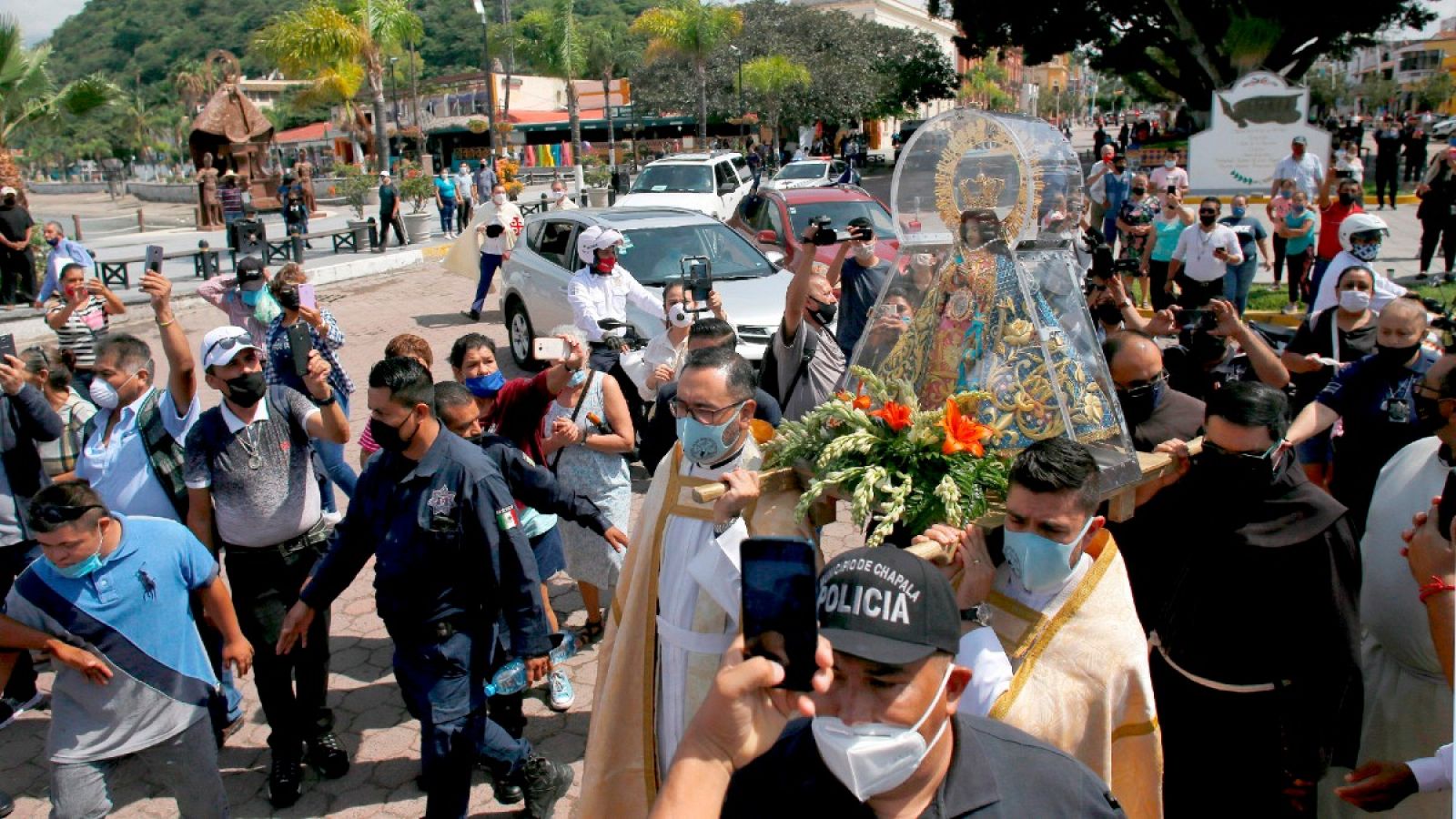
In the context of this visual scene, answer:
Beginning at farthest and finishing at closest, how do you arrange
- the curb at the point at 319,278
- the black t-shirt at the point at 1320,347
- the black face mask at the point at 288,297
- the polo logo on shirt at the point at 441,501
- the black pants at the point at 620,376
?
the curb at the point at 319,278 < the black pants at the point at 620,376 < the black face mask at the point at 288,297 < the black t-shirt at the point at 1320,347 < the polo logo on shirt at the point at 441,501

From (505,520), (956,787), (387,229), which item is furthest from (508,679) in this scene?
(387,229)

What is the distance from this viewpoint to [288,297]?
6.24 meters

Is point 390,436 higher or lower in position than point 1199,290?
higher

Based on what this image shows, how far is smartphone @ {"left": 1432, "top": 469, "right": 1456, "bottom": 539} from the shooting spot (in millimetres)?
2939

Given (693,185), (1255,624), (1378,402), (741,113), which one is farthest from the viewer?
(741,113)

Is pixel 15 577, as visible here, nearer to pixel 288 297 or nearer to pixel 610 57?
pixel 288 297

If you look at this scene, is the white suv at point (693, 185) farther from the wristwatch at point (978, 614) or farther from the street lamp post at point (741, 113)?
the street lamp post at point (741, 113)

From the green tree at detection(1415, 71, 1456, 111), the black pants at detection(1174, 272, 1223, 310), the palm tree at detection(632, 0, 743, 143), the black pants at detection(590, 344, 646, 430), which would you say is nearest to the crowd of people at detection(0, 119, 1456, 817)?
the black pants at detection(590, 344, 646, 430)

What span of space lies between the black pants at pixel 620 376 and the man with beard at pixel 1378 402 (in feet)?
12.8

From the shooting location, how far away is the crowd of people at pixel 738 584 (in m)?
1.99

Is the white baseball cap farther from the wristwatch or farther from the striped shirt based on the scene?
the wristwatch

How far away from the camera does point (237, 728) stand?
516cm

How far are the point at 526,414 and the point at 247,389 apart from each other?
1301 mm

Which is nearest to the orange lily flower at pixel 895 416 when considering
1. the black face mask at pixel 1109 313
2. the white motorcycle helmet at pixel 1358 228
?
the black face mask at pixel 1109 313
